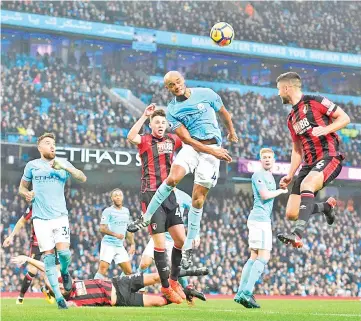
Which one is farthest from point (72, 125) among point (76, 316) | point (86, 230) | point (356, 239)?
point (76, 316)

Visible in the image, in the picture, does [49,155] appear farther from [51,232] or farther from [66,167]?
[51,232]

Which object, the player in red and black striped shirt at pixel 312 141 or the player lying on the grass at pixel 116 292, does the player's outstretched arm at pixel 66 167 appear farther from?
the player in red and black striped shirt at pixel 312 141

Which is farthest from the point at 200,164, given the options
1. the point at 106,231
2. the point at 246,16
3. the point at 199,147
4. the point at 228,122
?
the point at 246,16

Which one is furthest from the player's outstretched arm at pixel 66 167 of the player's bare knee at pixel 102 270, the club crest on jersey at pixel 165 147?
the player's bare knee at pixel 102 270

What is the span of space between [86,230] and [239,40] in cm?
1908

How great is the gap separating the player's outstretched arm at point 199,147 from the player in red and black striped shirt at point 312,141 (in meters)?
0.91

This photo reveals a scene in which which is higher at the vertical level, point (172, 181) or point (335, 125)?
point (335, 125)

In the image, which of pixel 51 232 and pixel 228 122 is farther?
pixel 51 232

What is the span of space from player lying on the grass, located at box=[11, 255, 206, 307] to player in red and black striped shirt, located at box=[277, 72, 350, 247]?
3.05 m

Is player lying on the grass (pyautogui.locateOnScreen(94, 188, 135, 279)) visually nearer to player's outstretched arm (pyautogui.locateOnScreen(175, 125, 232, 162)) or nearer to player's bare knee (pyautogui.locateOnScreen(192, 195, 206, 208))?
player's bare knee (pyautogui.locateOnScreen(192, 195, 206, 208))

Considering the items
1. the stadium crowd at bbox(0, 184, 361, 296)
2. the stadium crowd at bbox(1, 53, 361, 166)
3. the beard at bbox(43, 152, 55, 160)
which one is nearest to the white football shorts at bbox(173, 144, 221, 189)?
the beard at bbox(43, 152, 55, 160)

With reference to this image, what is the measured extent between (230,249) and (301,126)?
70.1 ft

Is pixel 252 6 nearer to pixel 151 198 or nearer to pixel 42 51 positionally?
pixel 42 51

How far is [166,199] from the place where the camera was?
1169 centimetres
